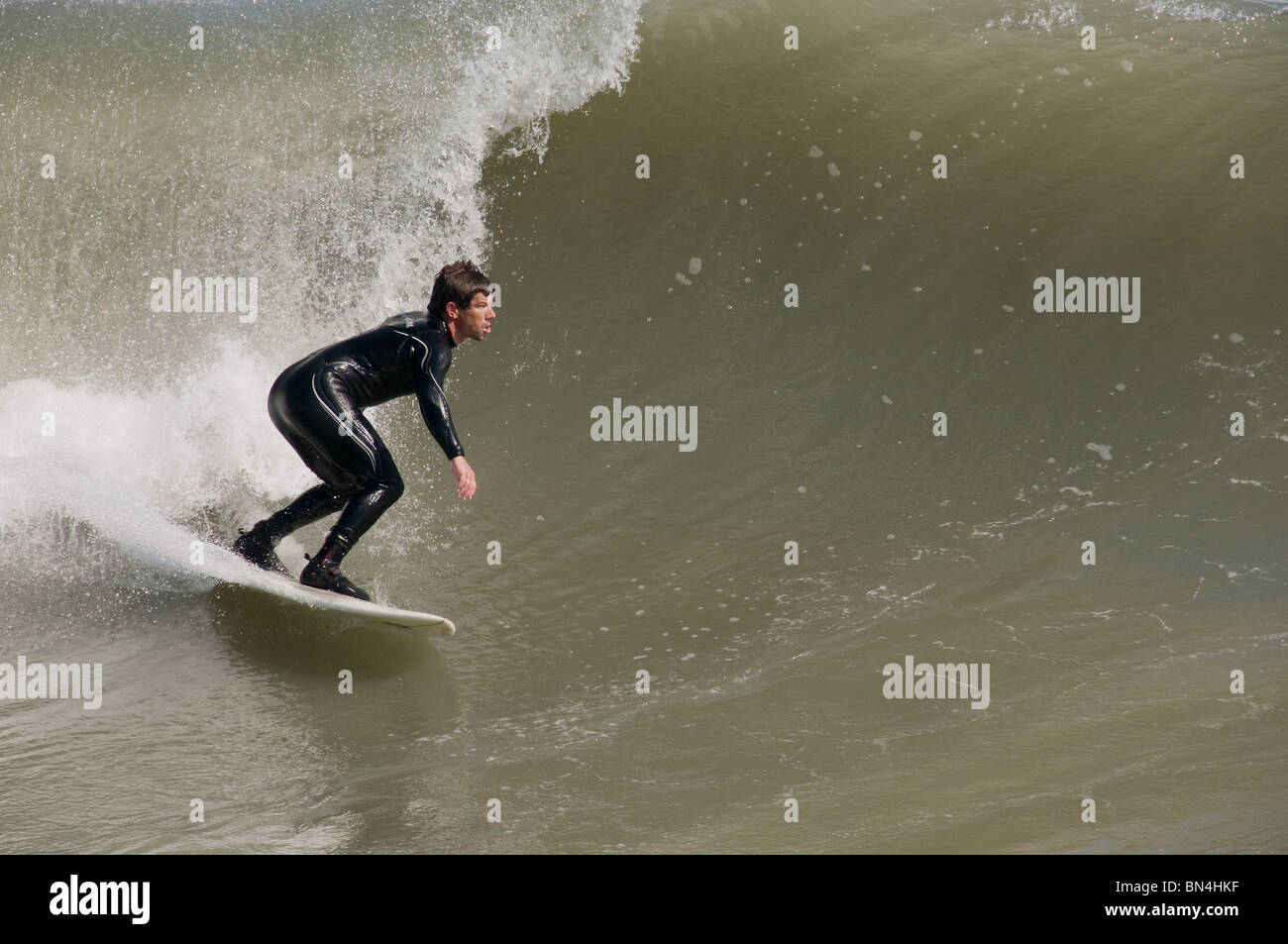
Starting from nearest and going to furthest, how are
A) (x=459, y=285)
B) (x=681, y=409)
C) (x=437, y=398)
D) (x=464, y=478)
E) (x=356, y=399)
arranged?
(x=464, y=478) → (x=437, y=398) → (x=459, y=285) → (x=356, y=399) → (x=681, y=409)

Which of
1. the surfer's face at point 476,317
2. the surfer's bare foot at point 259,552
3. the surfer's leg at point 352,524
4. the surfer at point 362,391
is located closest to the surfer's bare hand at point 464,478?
the surfer at point 362,391

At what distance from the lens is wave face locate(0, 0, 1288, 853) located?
13.8 ft

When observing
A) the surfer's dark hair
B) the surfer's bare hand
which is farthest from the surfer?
the surfer's bare hand

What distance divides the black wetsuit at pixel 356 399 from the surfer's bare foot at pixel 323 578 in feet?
0.23

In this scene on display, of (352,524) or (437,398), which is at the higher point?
(437,398)

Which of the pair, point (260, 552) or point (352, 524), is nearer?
point (352, 524)

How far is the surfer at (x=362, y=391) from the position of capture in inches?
198

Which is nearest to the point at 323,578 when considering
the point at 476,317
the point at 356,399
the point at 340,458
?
the point at 340,458

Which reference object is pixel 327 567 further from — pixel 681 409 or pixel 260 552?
pixel 681 409

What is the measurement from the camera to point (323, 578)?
506cm

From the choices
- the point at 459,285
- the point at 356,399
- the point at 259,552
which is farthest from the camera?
the point at 259,552

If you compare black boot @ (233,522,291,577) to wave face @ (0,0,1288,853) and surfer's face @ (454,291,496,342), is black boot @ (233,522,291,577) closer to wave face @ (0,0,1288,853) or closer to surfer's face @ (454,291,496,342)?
wave face @ (0,0,1288,853)

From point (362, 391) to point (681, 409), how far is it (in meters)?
2.36

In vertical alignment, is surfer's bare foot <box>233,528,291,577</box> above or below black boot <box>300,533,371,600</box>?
above
